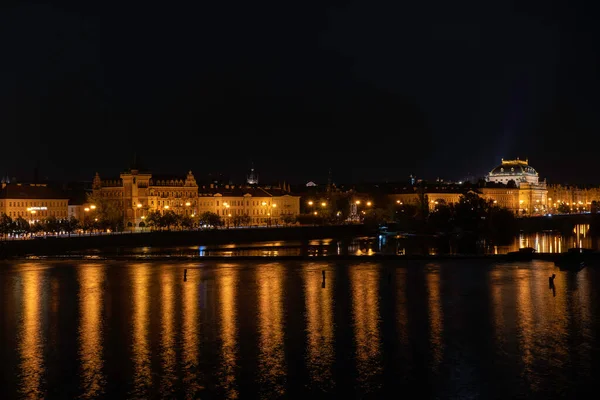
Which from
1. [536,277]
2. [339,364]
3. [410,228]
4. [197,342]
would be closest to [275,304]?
[197,342]

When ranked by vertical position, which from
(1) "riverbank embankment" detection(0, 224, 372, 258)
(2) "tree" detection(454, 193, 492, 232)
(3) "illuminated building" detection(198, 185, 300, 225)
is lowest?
(1) "riverbank embankment" detection(0, 224, 372, 258)

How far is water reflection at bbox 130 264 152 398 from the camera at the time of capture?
19.7m

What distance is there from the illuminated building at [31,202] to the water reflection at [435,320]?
6798 centimetres

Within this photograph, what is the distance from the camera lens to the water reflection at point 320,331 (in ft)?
66.7

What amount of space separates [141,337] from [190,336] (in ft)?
5.06

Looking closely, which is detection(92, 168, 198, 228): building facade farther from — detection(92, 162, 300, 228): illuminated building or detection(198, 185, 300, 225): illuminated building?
detection(198, 185, 300, 225): illuminated building

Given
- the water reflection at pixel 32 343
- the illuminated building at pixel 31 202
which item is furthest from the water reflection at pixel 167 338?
the illuminated building at pixel 31 202

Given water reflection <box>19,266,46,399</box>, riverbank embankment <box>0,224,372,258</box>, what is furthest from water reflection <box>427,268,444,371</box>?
riverbank embankment <box>0,224,372,258</box>

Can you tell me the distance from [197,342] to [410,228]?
80006 mm

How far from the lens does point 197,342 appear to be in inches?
956

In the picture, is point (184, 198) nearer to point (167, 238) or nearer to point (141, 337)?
point (167, 238)

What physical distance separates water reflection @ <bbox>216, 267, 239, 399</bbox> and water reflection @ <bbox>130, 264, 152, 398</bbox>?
6.37 ft

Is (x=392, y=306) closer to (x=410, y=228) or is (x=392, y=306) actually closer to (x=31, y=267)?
(x=31, y=267)

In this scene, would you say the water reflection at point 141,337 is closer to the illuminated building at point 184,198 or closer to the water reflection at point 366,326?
the water reflection at point 366,326
